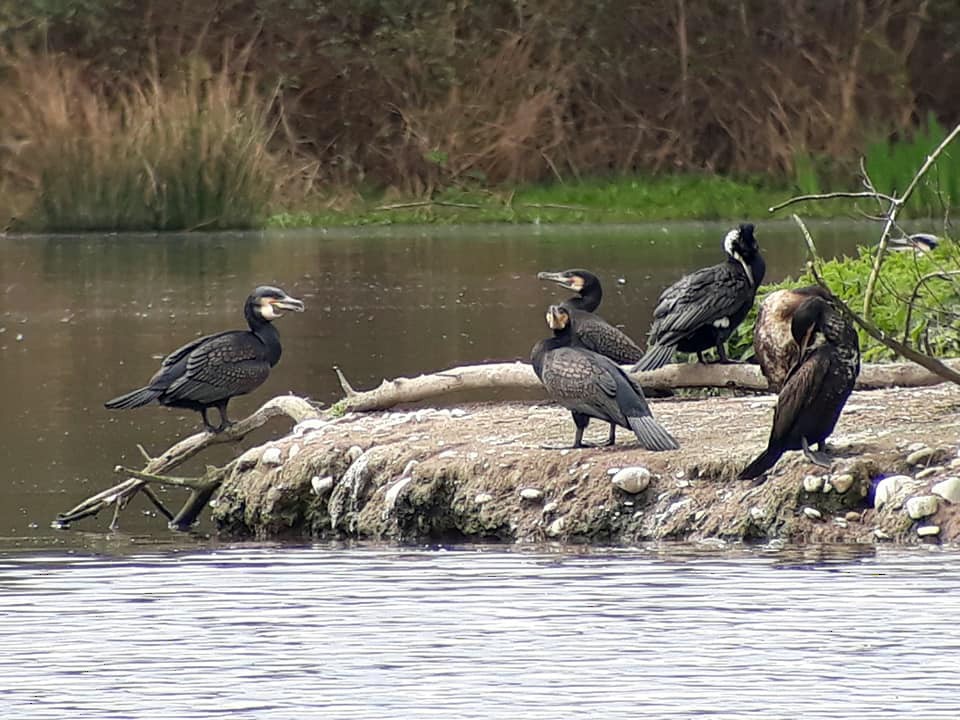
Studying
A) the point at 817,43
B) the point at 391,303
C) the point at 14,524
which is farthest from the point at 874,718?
the point at 817,43

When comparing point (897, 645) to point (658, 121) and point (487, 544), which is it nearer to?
point (487, 544)

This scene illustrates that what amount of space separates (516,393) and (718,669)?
9.46 meters

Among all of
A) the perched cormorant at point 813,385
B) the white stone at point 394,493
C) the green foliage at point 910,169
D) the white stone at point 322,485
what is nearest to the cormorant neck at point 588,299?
the white stone at point 322,485

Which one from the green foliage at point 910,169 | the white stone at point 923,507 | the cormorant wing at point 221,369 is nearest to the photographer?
the white stone at point 923,507

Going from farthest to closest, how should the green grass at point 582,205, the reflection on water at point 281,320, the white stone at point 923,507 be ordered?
1. the green grass at point 582,205
2. the reflection on water at point 281,320
3. the white stone at point 923,507

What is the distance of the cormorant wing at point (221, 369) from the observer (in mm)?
13086

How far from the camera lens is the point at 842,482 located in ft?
35.7

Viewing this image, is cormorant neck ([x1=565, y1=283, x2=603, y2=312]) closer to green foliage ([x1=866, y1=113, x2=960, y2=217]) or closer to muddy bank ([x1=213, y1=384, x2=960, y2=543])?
muddy bank ([x1=213, y1=384, x2=960, y2=543])

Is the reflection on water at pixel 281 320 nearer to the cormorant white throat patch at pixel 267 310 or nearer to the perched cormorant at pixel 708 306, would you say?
the cormorant white throat patch at pixel 267 310

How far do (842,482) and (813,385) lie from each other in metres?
0.40

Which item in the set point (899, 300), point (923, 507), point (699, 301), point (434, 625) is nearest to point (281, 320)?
point (699, 301)

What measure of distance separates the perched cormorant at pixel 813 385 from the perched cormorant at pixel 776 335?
2.43 ft

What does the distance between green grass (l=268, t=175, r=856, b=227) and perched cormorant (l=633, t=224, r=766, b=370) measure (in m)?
22.6

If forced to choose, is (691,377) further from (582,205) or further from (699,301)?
(582,205)
